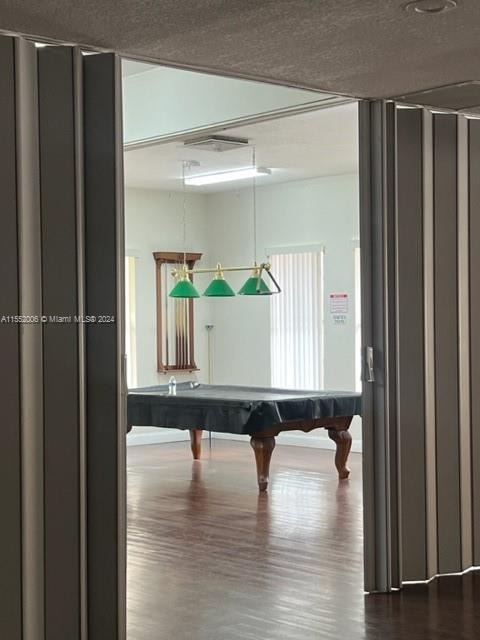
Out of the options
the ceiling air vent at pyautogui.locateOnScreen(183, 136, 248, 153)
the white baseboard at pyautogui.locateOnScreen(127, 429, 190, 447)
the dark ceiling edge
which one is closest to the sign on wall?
the white baseboard at pyautogui.locateOnScreen(127, 429, 190, 447)

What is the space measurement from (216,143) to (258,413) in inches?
91.7

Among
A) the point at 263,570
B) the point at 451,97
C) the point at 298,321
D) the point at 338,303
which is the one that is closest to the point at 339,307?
the point at 338,303

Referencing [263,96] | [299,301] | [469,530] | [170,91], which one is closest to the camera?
[469,530]

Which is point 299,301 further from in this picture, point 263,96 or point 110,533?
point 110,533

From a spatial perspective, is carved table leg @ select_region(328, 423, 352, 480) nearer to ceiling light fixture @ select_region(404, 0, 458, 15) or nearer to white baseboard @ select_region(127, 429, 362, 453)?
white baseboard @ select_region(127, 429, 362, 453)

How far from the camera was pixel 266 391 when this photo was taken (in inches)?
381

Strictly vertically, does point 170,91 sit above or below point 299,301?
above

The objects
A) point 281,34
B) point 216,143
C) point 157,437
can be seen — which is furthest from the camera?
point 157,437

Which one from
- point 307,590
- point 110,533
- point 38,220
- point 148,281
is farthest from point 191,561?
point 148,281

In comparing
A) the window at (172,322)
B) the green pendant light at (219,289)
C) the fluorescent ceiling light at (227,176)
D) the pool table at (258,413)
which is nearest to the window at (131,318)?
the window at (172,322)

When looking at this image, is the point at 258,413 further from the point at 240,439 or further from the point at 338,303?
the point at 240,439

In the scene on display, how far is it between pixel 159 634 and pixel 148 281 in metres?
7.87

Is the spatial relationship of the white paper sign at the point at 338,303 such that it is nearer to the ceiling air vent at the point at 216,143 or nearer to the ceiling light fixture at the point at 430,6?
the ceiling air vent at the point at 216,143

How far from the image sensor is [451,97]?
5270 mm
